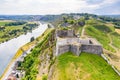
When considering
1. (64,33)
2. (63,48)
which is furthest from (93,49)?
(64,33)

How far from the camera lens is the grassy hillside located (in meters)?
49.8

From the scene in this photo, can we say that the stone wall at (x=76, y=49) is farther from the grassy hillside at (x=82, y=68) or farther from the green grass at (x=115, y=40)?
the green grass at (x=115, y=40)

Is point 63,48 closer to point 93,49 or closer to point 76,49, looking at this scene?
point 76,49

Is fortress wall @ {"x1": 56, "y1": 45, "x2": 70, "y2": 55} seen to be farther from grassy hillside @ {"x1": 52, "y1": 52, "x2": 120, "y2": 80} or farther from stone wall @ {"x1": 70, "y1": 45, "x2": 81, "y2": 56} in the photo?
stone wall @ {"x1": 70, "y1": 45, "x2": 81, "y2": 56}

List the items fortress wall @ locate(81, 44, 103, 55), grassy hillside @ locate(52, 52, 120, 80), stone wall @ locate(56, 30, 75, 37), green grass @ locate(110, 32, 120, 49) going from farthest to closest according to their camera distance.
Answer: green grass @ locate(110, 32, 120, 49) → stone wall @ locate(56, 30, 75, 37) → fortress wall @ locate(81, 44, 103, 55) → grassy hillside @ locate(52, 52, 120, 80)

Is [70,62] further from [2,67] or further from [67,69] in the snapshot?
[2,67]

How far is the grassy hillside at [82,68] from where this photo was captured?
49.8 meters

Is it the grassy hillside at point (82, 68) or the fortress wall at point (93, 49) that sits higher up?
the fortress wall at point (93, 49)

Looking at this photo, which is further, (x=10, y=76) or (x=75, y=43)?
(x=10, y=76)

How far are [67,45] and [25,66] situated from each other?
3187 centimetres

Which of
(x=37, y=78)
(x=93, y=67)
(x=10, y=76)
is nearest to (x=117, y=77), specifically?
(x=93, y=67)

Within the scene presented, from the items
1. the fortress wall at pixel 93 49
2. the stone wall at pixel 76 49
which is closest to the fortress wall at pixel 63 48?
the stone wall at pixel 76 49

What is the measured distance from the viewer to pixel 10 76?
8062 cm

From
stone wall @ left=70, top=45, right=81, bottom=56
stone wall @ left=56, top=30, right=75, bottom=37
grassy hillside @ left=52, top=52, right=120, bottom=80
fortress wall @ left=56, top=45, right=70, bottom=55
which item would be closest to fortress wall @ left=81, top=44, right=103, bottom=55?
grassy hillside @ left=52, top=52, right=120, bottom=80
